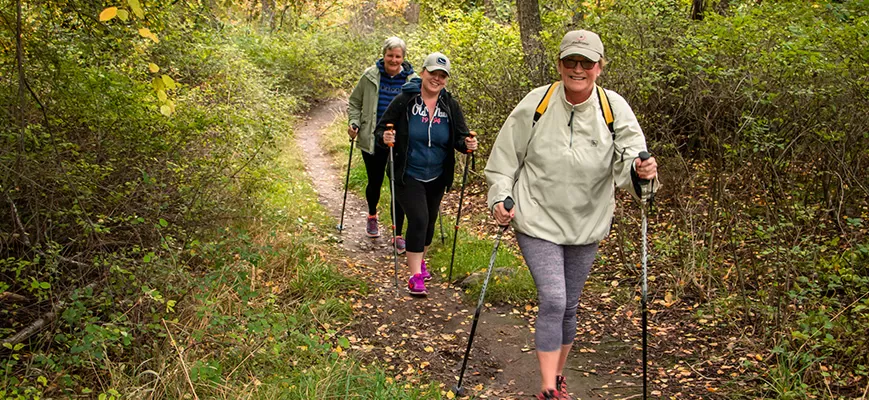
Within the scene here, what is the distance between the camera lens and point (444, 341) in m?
5.30

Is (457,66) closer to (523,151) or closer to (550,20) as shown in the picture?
(550,20)

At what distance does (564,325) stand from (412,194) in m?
2.23

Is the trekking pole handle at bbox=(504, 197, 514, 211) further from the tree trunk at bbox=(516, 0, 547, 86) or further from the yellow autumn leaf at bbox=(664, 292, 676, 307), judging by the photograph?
the tree trunk at bbox=(516, 0, 547, 86)

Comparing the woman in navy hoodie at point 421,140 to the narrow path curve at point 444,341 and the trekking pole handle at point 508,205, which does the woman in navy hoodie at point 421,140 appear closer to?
the narrow path curve at point 444,341

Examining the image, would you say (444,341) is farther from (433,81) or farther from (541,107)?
(541,107)

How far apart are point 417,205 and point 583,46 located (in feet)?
8.48

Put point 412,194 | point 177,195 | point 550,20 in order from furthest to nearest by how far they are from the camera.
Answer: point 550,20, point 412,194, point 177,195

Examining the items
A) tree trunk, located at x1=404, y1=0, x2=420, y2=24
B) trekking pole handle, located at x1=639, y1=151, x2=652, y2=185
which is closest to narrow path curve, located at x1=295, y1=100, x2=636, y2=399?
trekking pole handle, located at x1=639, y1=151, x2=652, y2=185

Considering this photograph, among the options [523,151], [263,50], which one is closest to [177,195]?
[523,151]

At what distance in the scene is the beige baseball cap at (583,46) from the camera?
362 centimetres

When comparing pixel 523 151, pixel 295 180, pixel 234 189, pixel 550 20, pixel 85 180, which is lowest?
pixel 295 180

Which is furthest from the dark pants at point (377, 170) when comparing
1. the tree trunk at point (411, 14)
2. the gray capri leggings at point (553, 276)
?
the tree trunk at point (411, 14)

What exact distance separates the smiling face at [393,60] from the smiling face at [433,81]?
130 cm

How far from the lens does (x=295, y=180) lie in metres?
10.4
